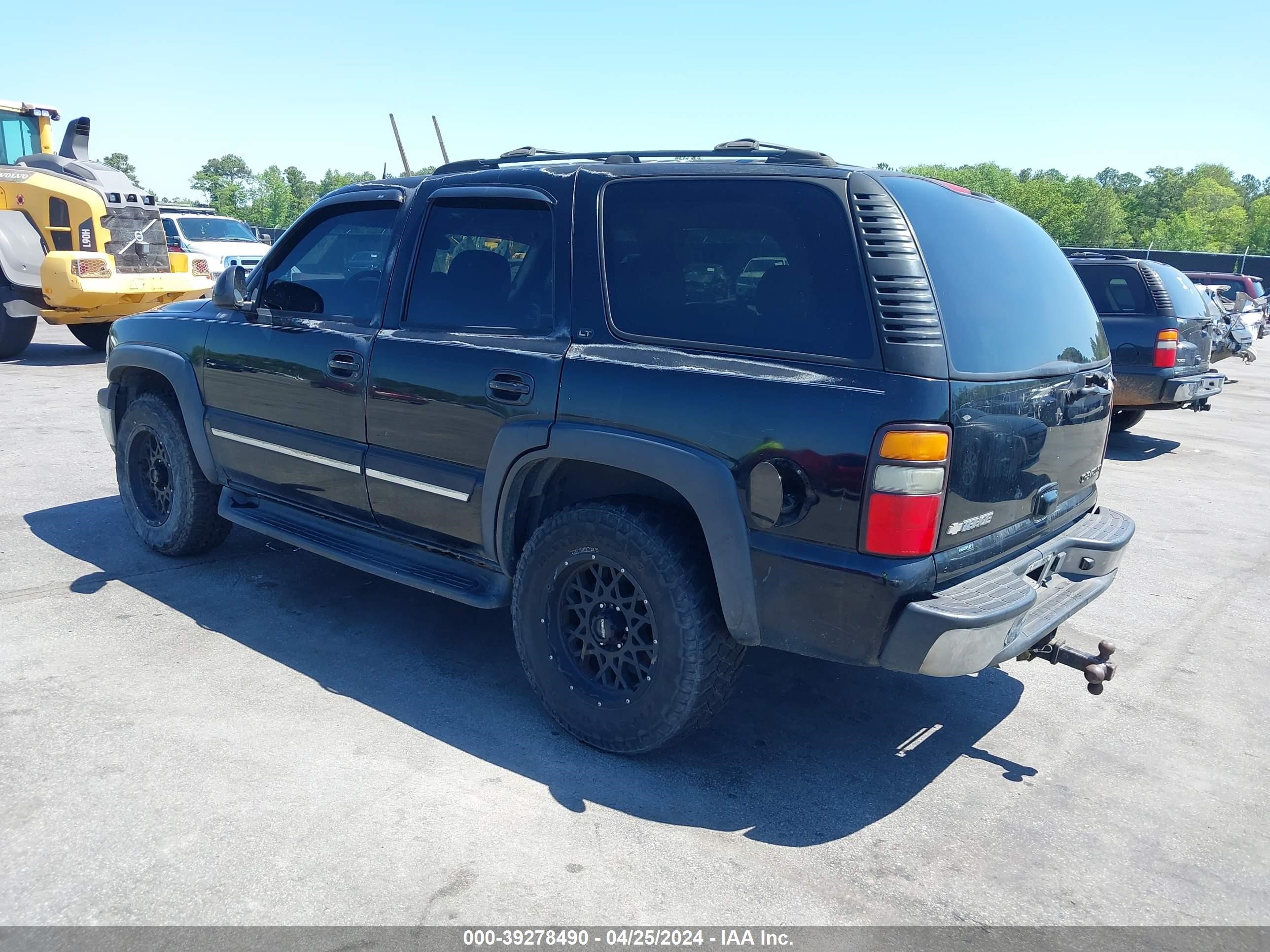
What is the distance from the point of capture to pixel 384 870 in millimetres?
2811

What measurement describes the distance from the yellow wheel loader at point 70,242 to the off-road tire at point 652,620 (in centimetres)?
1092

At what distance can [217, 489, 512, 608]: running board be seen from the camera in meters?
3.88

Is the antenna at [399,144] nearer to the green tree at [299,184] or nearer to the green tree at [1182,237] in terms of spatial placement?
the green tree at [1182,237]

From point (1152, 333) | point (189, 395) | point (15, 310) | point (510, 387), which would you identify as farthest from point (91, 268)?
point (1152, 333)

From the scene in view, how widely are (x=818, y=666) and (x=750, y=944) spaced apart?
1935 mm

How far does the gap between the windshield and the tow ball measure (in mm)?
18295

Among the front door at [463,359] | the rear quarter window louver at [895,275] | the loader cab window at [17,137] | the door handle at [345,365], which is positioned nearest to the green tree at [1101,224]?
the loader cab window at [17,137]

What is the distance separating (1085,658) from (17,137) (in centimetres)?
1537

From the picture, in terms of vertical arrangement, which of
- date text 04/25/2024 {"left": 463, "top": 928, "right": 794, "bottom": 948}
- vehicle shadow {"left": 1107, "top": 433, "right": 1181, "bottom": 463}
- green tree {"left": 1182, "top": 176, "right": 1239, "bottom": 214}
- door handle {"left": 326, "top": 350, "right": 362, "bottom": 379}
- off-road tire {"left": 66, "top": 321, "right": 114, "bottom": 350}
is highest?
green tree {"left": 1182, "top": 176, "right": 1239, "bottom": 214}

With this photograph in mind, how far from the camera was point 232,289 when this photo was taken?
4.69 metres

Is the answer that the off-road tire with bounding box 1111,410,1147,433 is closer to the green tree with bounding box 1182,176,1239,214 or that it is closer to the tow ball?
the tow ball

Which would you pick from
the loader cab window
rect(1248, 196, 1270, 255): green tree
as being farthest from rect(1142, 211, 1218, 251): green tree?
the loader cab window

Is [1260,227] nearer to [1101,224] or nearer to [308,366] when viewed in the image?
[1101,224]

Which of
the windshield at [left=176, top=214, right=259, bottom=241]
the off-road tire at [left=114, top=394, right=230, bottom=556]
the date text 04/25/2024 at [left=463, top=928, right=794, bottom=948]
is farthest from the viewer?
the windshield at [left=176, top=214, right=259, bottom=241]
